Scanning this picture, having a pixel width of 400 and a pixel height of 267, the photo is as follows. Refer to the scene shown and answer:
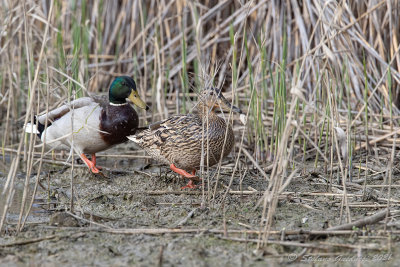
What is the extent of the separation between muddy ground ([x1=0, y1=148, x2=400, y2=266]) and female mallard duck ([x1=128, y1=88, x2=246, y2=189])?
0.23m

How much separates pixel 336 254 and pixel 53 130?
325 cm

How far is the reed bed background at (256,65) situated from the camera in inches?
205

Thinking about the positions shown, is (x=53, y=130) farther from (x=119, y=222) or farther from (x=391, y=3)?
(x=391, y=3)

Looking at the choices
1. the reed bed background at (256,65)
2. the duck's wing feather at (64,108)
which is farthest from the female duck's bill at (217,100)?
the duck's wing feather at (64,108)

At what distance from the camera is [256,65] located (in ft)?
22.6

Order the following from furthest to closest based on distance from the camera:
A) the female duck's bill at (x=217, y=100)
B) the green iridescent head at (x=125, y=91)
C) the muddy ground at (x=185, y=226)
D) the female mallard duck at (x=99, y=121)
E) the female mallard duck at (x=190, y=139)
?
1. the green iridescent head at (x=125, y=91)
2. the female mallard duck at (x=99, y=121)
3. the female mallard duck at (x=190, y=139)
4. the female duck's bill at (x=217, y=100)
5. the muddy ground at (x=185, y=226)

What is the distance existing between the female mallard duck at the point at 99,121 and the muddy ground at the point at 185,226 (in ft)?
1.17

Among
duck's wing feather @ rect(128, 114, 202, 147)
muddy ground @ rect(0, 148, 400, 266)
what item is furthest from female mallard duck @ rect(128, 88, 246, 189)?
muddy ground @ rect(0, 148, 400, 266)

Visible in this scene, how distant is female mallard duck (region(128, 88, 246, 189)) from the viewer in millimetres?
4637

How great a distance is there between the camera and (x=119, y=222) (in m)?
3.92

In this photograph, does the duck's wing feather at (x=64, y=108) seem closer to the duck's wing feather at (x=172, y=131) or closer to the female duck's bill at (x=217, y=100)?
the duck's wing feather at (x=172, y=131)

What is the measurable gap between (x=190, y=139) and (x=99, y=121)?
1.11 meters

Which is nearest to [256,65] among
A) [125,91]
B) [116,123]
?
[125,91]

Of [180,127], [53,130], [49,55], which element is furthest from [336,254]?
[49,55]
